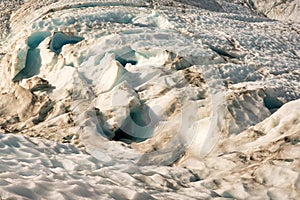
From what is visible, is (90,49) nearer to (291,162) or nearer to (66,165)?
(66,165)

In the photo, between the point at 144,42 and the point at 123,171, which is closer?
the point at 123,171

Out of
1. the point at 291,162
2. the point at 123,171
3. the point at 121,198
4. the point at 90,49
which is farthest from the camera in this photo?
the point at 90,49

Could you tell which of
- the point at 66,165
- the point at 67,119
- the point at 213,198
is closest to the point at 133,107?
the point at 67,119

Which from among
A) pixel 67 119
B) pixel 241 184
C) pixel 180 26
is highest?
pixel 180 26

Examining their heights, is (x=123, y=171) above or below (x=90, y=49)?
below

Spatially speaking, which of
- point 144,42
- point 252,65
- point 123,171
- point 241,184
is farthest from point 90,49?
point 241,184

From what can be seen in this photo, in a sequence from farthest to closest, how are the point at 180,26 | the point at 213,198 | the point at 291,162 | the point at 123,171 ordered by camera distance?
1. the point at 180,26
2. the point at 123,171
3. the point at 291,162
4. the point at 213,198
